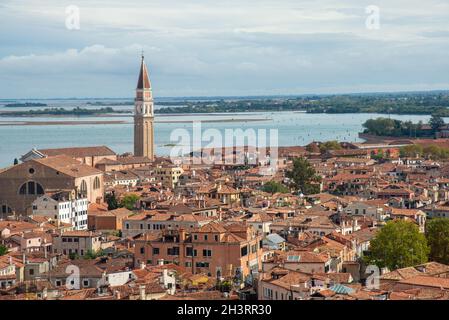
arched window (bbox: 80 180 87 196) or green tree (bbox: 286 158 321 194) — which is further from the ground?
arched window (bbox: 80 180 87 196)

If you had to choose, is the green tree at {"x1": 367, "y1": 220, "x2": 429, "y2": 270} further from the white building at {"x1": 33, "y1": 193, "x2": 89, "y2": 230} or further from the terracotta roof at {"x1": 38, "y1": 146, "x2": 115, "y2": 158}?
the terracotta roof at {"x1": 38, "y1": 146, "x2": 115, "y2": 158}

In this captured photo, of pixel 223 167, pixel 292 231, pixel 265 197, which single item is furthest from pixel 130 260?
pixel 223 167

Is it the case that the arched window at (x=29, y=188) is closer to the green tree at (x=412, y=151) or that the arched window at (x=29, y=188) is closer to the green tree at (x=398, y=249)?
the green tree at (x=398, y=249)

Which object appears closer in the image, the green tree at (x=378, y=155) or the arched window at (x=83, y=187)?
the arched window at (x=83, y=187)

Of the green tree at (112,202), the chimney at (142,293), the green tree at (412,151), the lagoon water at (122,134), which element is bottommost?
the lagoon water at (122,134)

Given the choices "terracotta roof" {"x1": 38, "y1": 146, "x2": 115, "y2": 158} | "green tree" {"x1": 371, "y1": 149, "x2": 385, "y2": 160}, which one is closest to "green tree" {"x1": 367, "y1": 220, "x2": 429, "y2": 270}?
"terracotta roof" {"x1": 38, "y1": 146, "x2": 115, "y2": 158}

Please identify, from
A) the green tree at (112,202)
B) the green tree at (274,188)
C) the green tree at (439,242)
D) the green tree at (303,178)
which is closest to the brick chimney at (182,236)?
the green tree at (439,242)
